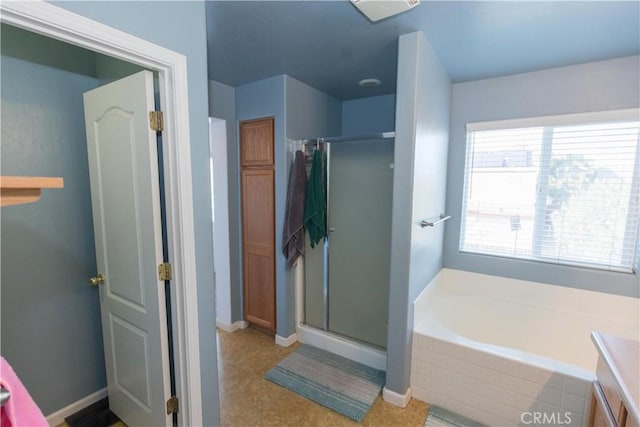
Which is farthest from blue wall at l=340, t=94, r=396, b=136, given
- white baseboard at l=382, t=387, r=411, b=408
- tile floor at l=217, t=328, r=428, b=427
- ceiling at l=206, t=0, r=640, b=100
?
tile floor at l=217, t=328, r=428, b=427

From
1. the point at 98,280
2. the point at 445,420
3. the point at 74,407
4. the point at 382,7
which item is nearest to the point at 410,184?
the point at 382,7

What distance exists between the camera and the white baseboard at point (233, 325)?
2.88 metres

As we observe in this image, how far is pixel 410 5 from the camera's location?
1411 millimetres

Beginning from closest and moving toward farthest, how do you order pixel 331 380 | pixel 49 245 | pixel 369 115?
1. pixel 49 245
2. pixel 331 380
3. pixel 369 115

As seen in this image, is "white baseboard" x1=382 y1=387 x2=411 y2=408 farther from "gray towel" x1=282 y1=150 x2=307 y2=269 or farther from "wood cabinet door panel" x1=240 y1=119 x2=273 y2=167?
"wood cabinet door panel" x1=240 y1=119 x2=273 y2=167

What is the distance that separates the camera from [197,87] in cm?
133

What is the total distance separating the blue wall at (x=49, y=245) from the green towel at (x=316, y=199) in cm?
151

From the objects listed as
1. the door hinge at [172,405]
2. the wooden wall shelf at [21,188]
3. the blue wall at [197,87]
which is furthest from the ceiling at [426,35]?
the door hinge at [172,405]

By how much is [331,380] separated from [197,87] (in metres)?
2.12

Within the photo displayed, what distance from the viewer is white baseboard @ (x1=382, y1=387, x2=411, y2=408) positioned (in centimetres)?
194

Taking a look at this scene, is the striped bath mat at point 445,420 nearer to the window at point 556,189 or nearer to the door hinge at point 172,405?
Answer: the window at point 556,189

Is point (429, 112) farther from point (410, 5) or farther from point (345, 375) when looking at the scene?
point (345, 375)

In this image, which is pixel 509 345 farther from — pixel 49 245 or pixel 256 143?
pixel 49 245

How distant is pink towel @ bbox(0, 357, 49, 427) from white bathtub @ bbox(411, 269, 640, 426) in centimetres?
191
